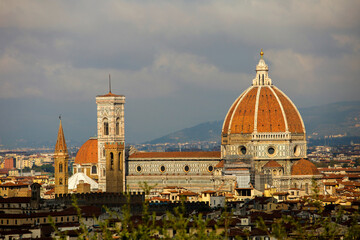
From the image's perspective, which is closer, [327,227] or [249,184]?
[327,227]

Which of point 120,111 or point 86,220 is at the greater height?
point 120,111

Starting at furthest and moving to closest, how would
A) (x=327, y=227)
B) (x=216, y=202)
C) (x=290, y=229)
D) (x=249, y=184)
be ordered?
(x=249, y=184)
(x=216, y=202)
(x=290, y=229)
(x=327, y=227)

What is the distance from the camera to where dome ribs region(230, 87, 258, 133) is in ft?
396

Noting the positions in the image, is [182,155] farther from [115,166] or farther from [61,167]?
[61,167]

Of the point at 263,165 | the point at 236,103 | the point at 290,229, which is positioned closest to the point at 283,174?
the point at 263,165

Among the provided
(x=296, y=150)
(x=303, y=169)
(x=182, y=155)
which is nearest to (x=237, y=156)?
(x=296, y=150)

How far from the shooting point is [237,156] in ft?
392

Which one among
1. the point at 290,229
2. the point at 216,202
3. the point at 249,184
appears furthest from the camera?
the point at 249,184

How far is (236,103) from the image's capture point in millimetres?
123438

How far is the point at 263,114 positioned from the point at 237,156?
A: 16.9 ft

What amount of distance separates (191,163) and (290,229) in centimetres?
6537

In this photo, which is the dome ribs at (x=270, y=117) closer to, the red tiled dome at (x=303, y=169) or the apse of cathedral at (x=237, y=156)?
the apse of cathedral at (x=237, y=156)

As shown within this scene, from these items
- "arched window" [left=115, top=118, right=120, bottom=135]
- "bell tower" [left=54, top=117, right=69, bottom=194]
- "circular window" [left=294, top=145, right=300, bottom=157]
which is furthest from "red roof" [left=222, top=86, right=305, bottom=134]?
"bell tower" [left=54, top=117, right=69, bottom=194]

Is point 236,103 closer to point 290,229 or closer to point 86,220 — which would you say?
point 86,220
